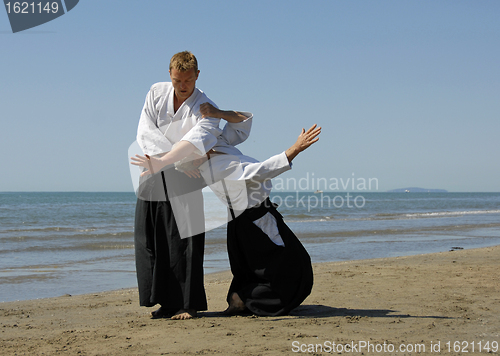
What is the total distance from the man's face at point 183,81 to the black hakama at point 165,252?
1.92 ft

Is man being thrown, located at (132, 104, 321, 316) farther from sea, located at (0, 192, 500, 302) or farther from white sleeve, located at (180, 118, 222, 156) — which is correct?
sea, located at (0, 192, 500, 302)

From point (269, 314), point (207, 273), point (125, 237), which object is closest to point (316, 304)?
point (269, 314)

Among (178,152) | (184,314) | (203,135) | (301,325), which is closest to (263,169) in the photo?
(203,135)

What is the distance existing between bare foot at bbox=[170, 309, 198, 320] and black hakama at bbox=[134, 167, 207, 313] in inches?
1.3

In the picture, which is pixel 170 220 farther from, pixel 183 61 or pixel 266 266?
pixel 183 61

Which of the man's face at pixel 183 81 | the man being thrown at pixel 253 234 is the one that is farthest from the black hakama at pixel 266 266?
the man's face at pixel 183 81

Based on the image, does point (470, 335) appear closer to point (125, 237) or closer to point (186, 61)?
point (186, 61)

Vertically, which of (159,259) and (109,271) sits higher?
(159,259)

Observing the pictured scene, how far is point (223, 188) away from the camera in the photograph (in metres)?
3.50

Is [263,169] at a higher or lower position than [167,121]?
lower

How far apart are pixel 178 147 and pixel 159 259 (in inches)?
34.6

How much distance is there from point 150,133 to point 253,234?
3.51 ft

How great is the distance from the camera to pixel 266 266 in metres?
3.60

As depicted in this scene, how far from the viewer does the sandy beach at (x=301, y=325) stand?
282 centimetres
